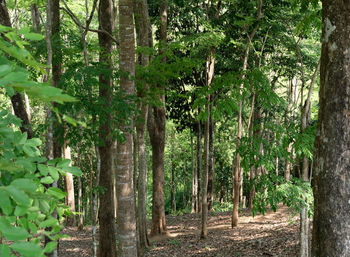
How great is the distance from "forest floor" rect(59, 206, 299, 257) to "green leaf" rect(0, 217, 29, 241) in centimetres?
918

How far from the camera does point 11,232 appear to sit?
112 centimetres

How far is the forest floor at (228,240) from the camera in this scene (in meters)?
10.4

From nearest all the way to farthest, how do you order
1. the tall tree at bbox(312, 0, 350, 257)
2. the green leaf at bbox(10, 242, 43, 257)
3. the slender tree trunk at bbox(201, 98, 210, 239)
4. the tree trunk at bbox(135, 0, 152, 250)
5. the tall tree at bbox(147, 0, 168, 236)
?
1. the green leaf at bbox(10, 242, 43, 257)
2. the tall tree at bbox(312, 0, 350, 257)
3. the tree trunk at bbox(135, 0, 152, 250)
4. the slender tree trunk at bbox(201, 98, 210, 239)
5. the tall tree at bbox(147, 0, 168, 236)

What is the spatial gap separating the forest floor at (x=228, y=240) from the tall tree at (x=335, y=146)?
236 inches

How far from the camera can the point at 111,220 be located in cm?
901

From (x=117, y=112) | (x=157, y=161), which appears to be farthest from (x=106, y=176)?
(x=157, y=161)

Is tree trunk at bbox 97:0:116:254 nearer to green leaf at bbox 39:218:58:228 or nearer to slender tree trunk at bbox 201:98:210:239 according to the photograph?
slender tree trunk at bbox 201:98:210:239

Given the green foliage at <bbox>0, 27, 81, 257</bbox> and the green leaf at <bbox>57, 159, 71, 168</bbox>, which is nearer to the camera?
the green foliage at <bbox>0, 27, 81, 257</bbox>

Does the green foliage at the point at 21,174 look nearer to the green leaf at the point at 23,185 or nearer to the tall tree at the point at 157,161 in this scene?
the green leaf at the point at 23,185

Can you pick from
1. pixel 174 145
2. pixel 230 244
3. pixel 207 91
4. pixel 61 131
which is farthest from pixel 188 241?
pixel 174 145

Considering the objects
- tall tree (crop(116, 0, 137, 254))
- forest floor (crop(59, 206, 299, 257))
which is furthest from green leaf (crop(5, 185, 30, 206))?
forest floor (crop(59, 206, 299, 257))

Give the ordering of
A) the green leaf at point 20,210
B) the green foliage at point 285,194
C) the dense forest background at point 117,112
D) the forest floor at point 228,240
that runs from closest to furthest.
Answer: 1. the green leaf at point 20,210
2. the dense forest background at point 117,112
3. the green foliage at point 285,194
4. the forest floor at point 228,240

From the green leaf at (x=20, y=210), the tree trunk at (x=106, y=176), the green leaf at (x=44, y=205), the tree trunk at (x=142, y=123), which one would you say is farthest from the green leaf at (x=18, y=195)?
the tree trunk at (x=142, y=123)

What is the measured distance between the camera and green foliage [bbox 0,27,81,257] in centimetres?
114
